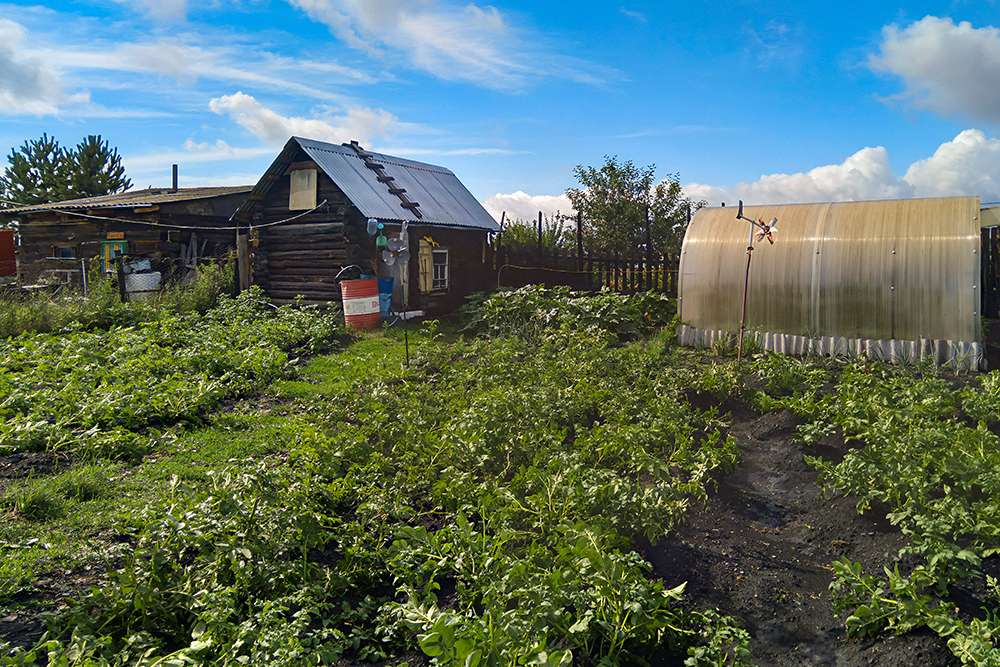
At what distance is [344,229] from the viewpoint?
1380cm

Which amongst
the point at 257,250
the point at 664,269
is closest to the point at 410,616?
the point at 664,269

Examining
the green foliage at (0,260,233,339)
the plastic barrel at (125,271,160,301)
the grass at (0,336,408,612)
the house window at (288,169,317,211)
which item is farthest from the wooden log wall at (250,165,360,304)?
the grass at (0,336,408,612)

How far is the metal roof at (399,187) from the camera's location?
1391cm

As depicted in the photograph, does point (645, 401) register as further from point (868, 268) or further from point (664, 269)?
point (664, 269)

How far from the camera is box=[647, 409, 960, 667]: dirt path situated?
3.15m

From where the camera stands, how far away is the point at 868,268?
984 cm

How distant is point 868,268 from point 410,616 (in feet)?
31.9

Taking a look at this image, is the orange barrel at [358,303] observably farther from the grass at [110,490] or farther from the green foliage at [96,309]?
the grass at [110,490]

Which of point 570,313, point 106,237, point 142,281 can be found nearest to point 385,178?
point 570,313

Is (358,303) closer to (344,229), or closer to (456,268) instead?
(344,229)

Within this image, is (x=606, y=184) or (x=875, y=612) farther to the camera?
(x=606, y=184)

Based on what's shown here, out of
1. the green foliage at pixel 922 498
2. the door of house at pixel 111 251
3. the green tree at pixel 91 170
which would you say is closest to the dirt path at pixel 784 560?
the green foliage at pixel 922 498

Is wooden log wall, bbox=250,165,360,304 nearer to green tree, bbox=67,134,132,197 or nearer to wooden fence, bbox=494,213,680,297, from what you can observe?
wooden fence, bbox=494,213,680,297

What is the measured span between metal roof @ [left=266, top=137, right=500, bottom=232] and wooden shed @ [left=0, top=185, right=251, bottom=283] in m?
4.27
